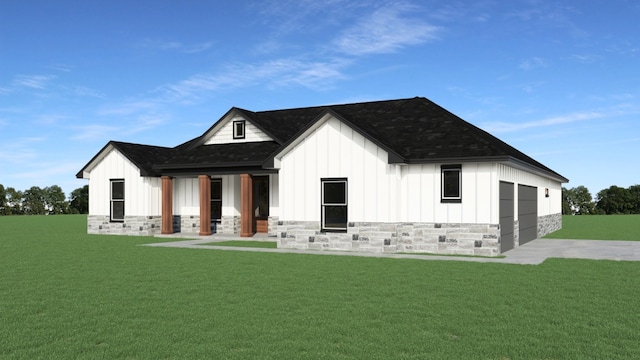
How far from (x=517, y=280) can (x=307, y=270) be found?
16.5 ft

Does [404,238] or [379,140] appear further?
[404,238]

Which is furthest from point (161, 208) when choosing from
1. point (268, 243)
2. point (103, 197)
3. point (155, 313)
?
point (155, 313)

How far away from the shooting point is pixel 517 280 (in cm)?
1243

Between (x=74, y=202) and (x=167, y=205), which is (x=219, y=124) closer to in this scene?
(x=167, y=205)

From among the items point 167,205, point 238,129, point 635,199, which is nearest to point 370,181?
point 238,129

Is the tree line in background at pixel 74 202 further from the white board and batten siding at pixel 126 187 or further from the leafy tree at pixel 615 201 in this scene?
the white board and batten siding at pixel 126 187

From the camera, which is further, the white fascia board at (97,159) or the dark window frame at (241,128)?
the white fascia board at (97,159)

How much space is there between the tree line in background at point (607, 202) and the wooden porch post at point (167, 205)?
72.0m

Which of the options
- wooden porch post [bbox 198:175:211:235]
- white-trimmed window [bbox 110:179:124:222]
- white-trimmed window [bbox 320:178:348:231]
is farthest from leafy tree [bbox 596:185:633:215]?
white-trimmed window [bbox 110:179:124:222]

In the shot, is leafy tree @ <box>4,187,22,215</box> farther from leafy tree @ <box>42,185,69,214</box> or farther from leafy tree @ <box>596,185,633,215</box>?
leafy tree @ <box>596,185,633,215</box>

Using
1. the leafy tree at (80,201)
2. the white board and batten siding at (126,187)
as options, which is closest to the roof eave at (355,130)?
the white board and batten siding at (126,187)

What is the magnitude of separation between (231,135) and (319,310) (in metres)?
18.8

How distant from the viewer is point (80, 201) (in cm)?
8012

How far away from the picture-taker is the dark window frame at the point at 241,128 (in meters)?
26.6
